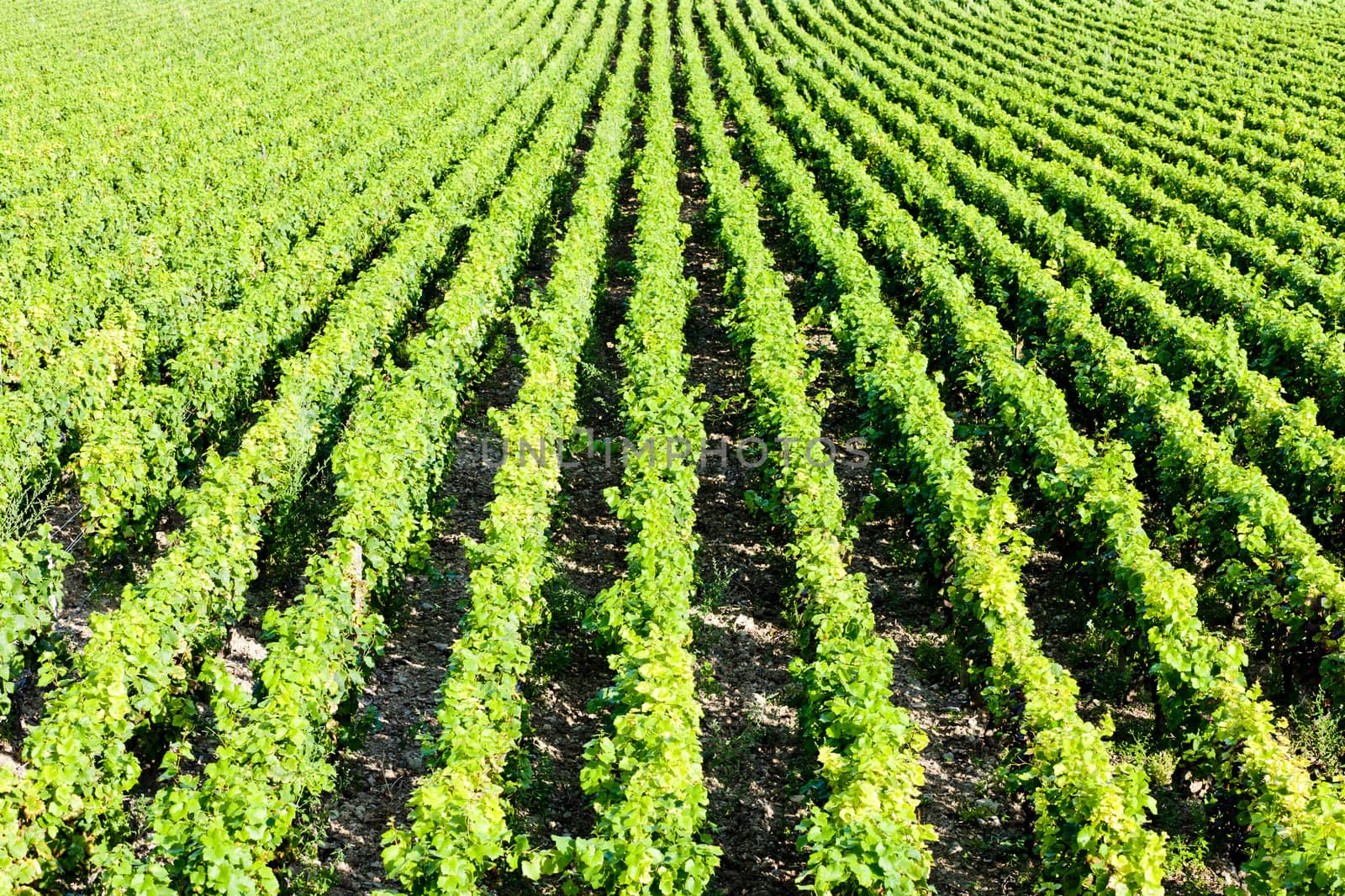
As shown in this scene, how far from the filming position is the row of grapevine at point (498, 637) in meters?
6.53

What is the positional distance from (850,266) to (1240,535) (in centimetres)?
781

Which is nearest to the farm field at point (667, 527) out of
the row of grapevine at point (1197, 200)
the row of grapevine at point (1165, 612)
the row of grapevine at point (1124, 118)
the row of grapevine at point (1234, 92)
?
the row of grapevine at point (1165, 612)

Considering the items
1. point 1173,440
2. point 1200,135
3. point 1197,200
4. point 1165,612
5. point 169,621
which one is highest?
point 1200,135

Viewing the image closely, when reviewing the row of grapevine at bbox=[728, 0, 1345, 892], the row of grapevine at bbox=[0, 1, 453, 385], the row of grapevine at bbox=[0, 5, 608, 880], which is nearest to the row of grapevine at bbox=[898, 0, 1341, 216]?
the row of grapevine at bbox=[728, 0, 1345, 892]

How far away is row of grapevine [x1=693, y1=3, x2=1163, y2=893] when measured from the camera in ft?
21.8

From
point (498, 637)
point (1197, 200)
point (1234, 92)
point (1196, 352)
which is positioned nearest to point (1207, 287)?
point (1196, 352)

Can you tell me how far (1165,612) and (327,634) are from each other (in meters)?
7.13

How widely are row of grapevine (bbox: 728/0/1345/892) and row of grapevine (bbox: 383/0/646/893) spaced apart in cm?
527

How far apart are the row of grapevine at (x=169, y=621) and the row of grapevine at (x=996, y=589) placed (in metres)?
5.39

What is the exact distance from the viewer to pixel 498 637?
323 inches

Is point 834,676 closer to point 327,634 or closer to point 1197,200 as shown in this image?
point 327,634

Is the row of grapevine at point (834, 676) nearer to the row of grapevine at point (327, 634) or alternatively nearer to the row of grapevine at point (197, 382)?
the row of grapevine at point (327, 634)

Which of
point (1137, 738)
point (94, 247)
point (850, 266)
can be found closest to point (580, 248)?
point (850, 266)

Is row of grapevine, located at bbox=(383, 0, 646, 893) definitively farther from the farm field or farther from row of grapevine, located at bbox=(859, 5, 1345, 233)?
row of grapevine, located at bbox=(859, 5, 1345, 233)
